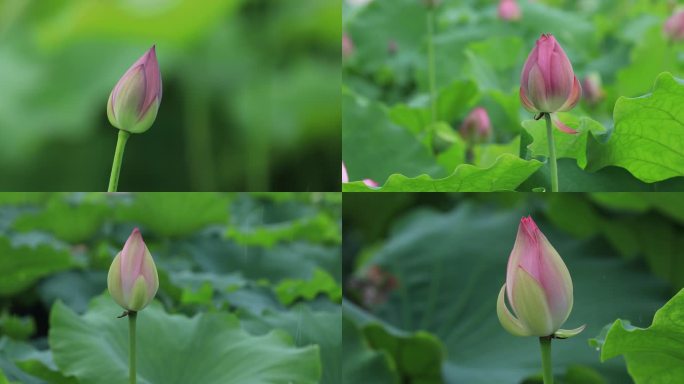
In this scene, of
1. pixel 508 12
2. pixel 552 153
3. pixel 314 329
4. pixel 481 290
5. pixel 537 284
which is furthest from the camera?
pixel 508 12

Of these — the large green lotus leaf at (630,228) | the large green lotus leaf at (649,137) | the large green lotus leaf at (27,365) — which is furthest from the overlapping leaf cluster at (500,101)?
the large green lotus leaf at (27,365)

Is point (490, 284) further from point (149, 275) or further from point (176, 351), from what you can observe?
point (149, 275)

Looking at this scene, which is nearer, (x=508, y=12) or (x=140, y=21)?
(x=140, y=21)

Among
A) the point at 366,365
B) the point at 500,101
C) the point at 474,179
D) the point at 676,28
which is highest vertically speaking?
the point at 676,28

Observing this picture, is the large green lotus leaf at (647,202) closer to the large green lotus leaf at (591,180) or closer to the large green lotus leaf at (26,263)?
the large green lotus leaf at (591,180)

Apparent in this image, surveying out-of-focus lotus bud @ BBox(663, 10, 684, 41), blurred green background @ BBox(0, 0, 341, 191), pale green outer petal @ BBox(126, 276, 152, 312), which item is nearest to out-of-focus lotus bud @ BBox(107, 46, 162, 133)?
pale green outer petal @ BBox(126, 276, 152, 312)

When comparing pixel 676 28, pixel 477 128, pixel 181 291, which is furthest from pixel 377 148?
pixel 676 28

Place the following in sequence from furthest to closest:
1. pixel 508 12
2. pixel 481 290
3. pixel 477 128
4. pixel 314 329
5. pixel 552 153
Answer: pixel 508 12 → pixel 481 290 → pixel 477 128 → pixel 314 329 → pixel 552 153

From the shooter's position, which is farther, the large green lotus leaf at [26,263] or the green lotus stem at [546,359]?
the large green lotus leaf at [26,263]

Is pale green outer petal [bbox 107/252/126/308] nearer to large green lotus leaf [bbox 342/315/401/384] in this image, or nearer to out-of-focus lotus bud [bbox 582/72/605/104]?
large green lotus leaf [bbox 342/315/401/384]
